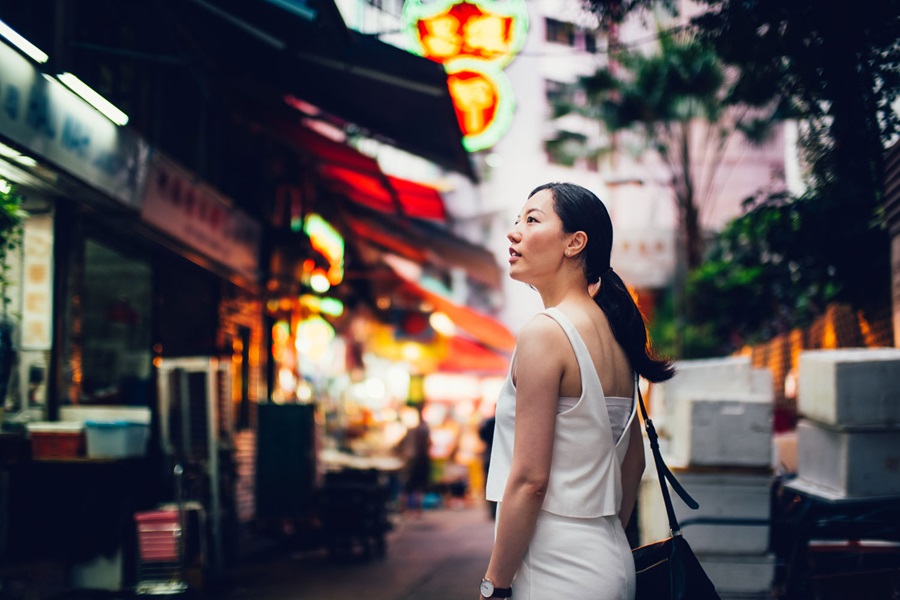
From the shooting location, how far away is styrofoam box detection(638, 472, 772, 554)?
576 cm

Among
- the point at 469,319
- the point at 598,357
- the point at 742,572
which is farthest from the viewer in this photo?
the point at 469,319

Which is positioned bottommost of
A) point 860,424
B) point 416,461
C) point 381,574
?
point 381,574

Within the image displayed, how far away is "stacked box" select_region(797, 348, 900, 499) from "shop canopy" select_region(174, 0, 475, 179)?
15.8 ft

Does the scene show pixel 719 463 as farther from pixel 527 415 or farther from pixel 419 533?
pixel 419 533

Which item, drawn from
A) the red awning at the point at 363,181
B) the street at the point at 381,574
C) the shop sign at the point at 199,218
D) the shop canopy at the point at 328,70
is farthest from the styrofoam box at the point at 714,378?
the red awning at the point at 363,181

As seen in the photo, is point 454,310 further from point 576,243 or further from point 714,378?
point 576,243

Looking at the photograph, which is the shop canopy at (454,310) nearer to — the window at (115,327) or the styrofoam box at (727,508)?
the window at (115,327)

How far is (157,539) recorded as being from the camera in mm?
7199

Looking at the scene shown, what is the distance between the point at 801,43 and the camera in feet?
14.1

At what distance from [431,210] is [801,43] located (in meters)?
9.81

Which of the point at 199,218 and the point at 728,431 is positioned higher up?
the point at 199,218

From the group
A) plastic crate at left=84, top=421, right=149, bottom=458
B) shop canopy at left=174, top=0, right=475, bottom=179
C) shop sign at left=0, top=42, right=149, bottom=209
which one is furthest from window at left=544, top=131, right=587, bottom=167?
plastic crate at left=84, top=421, right=149, bottom=458

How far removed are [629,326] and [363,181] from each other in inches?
436

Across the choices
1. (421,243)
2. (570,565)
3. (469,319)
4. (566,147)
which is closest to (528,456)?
(570,565)
